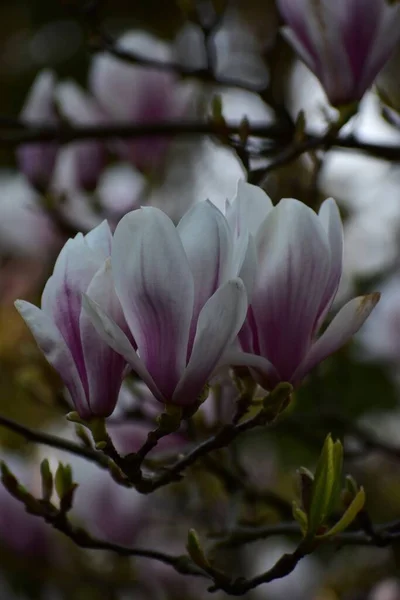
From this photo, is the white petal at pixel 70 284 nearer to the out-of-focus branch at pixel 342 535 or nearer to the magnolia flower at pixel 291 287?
the magnolia flower at pixel 291 287

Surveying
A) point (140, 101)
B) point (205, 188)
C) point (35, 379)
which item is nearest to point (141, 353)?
point (35, 379)

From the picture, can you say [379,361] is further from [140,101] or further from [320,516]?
[320,516]

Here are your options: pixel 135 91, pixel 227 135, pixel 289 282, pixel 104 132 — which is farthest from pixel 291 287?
pixel 135 91

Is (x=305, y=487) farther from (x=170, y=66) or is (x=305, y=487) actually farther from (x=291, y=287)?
(x=170, y=66)

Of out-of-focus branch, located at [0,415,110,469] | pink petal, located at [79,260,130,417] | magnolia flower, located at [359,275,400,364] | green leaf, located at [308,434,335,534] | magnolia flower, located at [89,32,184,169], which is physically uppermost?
pink petal, located at [79,260,130,417]

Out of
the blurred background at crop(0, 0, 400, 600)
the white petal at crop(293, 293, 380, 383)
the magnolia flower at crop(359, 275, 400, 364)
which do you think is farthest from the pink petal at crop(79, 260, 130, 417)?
the magnolia flower at crop(359, 275, 400, 364)

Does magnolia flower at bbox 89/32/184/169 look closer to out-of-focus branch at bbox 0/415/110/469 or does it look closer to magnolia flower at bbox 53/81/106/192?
magnolia flower at bbox 53/81/106/192
